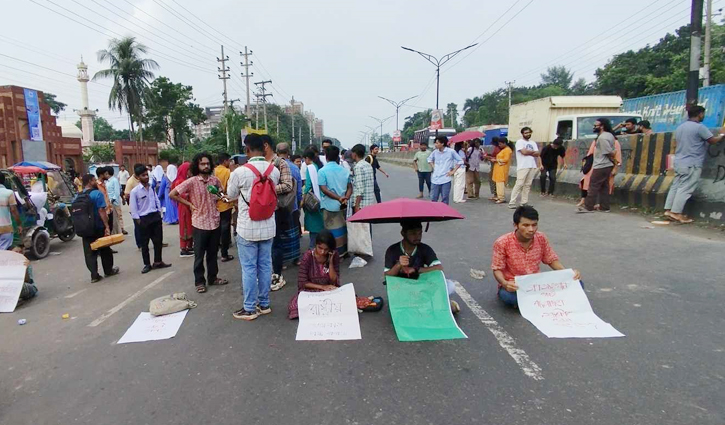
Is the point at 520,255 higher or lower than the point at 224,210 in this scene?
lower

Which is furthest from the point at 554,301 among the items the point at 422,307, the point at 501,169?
the point at 501,169

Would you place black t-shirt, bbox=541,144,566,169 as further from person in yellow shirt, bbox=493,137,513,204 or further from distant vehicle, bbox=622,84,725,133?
distant vehicle, bbox=622,84,725,133

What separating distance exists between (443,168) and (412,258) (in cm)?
588

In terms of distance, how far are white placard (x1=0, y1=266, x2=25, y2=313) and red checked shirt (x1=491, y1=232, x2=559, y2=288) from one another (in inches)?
218

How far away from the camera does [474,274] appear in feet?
18.2

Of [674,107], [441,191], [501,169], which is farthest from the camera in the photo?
[674,107]

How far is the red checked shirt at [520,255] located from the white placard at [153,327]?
3187 millimetres

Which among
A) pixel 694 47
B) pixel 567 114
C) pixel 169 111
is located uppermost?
pixel 169 111

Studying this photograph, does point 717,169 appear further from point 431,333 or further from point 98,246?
point 98,246

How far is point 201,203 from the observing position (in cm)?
540

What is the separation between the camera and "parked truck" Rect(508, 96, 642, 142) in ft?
44.3

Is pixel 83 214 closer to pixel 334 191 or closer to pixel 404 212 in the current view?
pixel 334 191

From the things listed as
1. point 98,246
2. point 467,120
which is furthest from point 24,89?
point 467,120

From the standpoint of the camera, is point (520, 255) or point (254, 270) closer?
point (520, 255)
